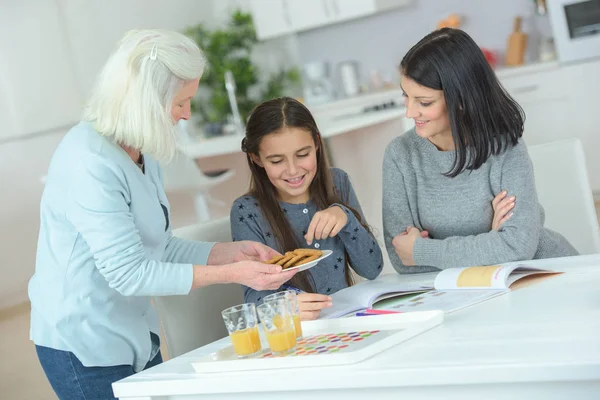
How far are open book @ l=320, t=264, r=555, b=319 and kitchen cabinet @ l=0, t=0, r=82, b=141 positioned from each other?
4458 millimetres

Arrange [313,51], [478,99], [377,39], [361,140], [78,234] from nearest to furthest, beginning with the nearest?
[78,234]
[478,99]
[361,140]
[377,39]
[313,51]

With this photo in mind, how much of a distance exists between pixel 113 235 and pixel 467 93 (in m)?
0.85

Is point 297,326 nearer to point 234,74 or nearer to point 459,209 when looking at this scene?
point 459,209

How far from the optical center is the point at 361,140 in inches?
175

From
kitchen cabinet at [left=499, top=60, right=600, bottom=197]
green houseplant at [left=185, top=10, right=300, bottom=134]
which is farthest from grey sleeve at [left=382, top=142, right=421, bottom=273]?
green houseplant at [left=185, top=10, right=300, bottom=134]

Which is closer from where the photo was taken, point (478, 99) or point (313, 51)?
point (478, 99)

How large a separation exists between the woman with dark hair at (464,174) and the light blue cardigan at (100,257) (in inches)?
23.4

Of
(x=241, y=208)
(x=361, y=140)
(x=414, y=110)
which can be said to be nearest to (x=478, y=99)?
(x=414, y=110)

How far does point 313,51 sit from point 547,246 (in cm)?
492

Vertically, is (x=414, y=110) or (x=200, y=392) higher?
(x=414, y=110)

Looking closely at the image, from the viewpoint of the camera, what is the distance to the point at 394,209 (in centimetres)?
205

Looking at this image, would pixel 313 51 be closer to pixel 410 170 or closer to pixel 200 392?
pixel 410 170

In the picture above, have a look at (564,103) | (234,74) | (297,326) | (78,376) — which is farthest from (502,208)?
(234,74)

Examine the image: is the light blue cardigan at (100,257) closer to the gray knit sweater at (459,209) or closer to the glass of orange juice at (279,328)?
the glass of orange juice at (279,328)
